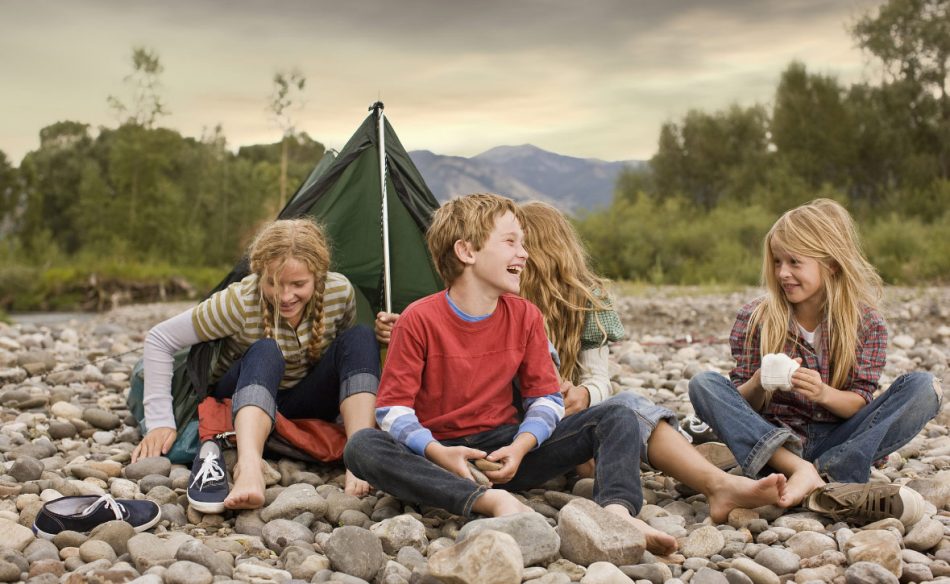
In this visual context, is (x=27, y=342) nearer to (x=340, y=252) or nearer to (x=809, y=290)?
(x=340, y=252)

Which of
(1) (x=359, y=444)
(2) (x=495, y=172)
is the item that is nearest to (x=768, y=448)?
(1) (x=359, y=444)

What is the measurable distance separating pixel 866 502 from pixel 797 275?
93cm

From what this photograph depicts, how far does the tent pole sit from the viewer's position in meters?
4.70

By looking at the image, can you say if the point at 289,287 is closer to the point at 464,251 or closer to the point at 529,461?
the point at 464,251

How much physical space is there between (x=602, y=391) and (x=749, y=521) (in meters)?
0.93

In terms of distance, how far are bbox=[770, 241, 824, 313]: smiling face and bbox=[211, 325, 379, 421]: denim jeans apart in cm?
169

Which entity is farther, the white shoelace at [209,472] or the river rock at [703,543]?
the white shoelace at [209,472]

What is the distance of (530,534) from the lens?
8.62 ft

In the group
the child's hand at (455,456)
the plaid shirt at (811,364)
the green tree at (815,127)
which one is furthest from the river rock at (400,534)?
the green tree at (815,127)

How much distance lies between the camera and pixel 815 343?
3.60 metres

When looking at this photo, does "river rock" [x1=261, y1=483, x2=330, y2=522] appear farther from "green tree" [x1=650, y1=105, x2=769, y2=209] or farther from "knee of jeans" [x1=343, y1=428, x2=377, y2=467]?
"green tree" [x1=650, y1=105, x2=769, y2=209]

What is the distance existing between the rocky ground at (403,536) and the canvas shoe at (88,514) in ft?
0.25

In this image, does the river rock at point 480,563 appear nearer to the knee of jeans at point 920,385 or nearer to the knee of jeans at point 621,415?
the knee of jeans at point 621,415

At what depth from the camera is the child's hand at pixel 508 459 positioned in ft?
9.87
